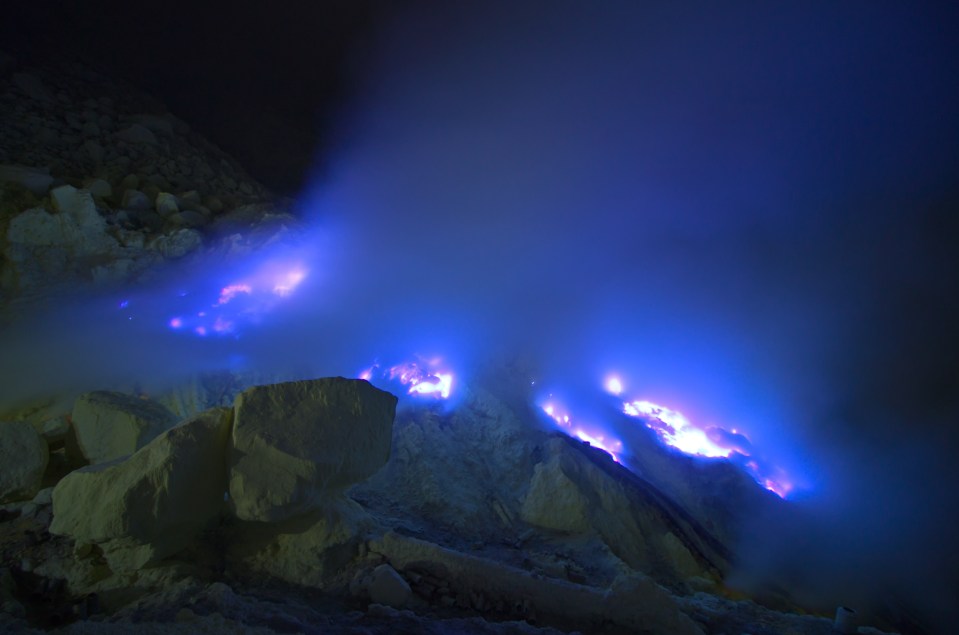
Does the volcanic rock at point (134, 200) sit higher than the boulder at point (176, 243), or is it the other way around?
the volcanic rock at point (134, 200)

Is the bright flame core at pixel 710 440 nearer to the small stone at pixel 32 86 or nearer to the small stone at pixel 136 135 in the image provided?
the small stone at pixel 136 135

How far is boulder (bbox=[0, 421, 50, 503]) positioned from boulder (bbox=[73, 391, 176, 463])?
0.27 meters

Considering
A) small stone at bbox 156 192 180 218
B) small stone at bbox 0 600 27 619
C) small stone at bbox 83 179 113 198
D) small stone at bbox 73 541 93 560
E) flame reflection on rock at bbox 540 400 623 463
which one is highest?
small stone at bbox 156 192 180 218

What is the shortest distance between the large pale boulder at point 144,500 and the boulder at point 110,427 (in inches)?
33.3

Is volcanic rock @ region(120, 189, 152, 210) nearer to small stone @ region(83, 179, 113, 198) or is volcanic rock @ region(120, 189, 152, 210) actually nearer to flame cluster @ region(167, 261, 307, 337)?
small stone @ region(83, 179, 113, 198)

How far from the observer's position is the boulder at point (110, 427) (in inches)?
143

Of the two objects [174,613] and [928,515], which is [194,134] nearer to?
[174,613]

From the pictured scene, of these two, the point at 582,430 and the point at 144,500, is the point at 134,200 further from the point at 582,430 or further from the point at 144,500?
the point at 582,430

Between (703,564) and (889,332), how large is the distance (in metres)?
12.2

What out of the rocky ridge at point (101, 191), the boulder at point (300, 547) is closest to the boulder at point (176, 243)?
the rocky ridge at point (101, 191)

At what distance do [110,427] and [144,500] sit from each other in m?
1.58

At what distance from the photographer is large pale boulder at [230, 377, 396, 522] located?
2.88 m

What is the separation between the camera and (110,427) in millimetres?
3684

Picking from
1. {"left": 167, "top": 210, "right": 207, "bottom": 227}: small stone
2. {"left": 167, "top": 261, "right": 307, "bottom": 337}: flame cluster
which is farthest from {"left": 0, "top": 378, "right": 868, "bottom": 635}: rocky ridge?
{"left": 167, "top": 210, "right": 207, "bottom": 227}: small stone
